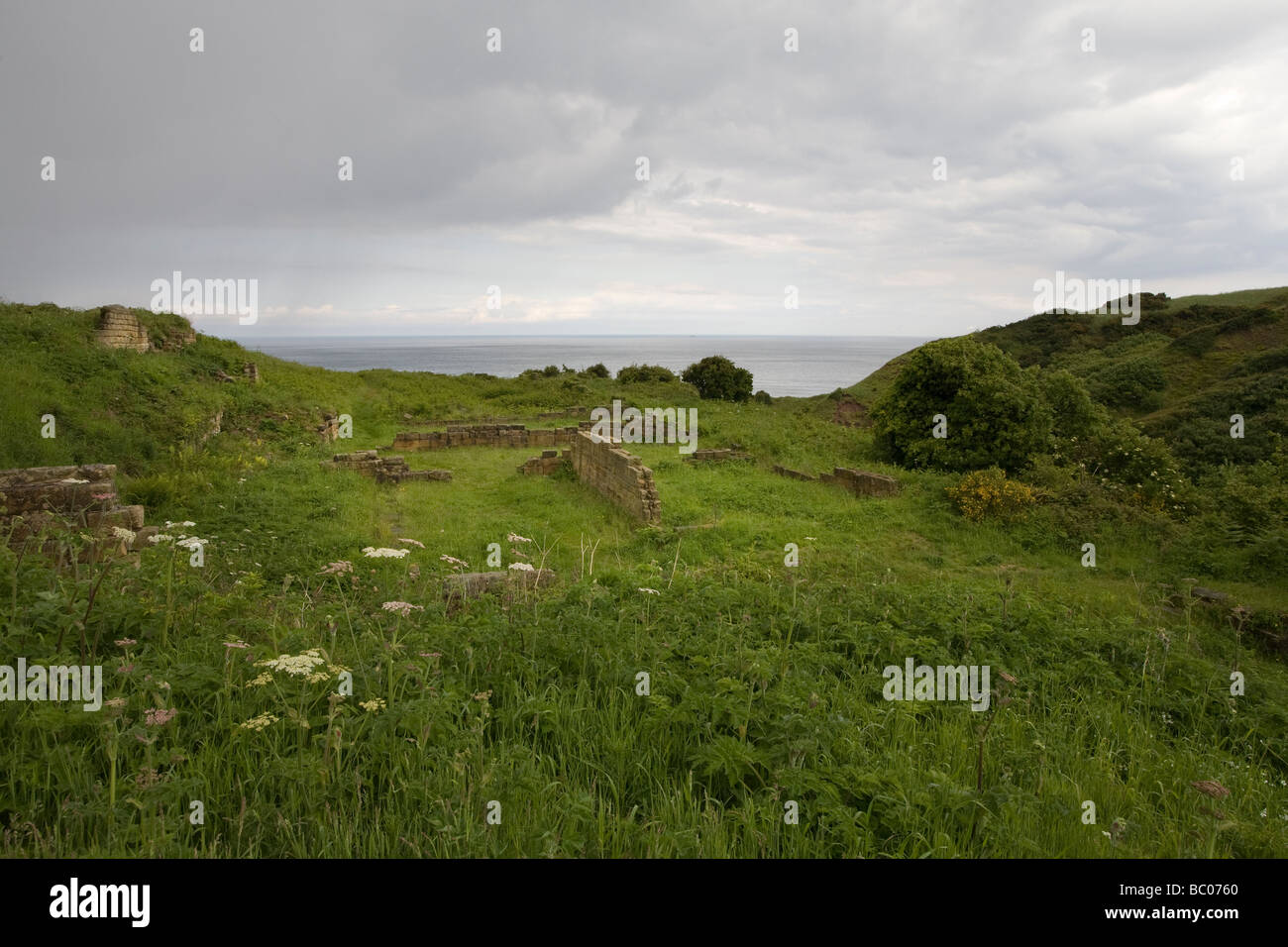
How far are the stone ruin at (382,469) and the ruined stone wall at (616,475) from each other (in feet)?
10.2

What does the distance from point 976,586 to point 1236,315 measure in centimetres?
2850

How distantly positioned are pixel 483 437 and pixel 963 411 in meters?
13.9

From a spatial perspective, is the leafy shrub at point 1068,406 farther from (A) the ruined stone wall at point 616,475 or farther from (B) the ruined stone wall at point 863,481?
(A) the ruined stone wall at point 616,475

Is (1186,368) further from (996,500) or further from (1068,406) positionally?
(996,500)

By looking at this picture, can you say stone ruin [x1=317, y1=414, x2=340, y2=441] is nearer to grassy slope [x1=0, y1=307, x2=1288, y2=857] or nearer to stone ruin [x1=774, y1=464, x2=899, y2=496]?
grassy slope [x1=0, y1=307, x2=1288, y2=857]

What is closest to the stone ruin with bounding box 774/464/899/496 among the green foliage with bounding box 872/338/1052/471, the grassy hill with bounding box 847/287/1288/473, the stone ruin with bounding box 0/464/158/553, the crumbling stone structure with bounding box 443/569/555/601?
the green foliage with bounding box 872/338/1052/471

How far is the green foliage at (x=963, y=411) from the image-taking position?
14.9 m

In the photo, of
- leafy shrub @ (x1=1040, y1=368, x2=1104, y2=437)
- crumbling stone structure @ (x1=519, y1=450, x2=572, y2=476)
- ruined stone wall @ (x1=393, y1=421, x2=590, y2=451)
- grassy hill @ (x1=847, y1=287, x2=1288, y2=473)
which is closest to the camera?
leafy shrub @ (x1=1040, y1=368, x2=1104, y2=437)

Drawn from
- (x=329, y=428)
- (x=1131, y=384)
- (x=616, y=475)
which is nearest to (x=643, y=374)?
(x=329, y=428)

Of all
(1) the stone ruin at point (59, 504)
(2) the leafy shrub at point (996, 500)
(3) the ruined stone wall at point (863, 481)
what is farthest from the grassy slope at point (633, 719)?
(3) the ruined stone wall at point (863, 481)

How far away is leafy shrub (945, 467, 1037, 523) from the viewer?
11422 mm

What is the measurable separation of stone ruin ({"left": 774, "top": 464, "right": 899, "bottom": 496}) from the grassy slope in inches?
189

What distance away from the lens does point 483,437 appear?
21.3m
